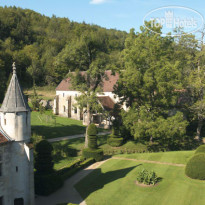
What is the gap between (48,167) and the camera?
23531mm

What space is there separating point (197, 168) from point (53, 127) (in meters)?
29.3

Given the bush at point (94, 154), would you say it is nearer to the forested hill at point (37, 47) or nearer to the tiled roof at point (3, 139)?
the forested hill at point (37, 47)

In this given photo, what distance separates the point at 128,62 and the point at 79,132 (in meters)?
16.9

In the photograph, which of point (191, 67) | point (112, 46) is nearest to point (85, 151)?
point (191, 67)

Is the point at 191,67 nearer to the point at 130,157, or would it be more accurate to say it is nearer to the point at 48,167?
the point at 130,157

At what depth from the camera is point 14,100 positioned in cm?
1955

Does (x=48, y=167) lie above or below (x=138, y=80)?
below

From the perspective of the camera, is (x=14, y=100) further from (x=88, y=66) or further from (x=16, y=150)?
(x=88, y=66)

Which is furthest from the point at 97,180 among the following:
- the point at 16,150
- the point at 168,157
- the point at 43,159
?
the point at 168,157

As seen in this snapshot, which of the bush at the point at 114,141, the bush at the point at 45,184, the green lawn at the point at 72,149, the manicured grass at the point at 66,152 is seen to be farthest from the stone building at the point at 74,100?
the bush at the point at 45,184

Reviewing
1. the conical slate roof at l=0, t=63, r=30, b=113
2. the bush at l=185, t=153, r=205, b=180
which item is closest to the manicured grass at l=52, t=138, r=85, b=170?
the conical slate roof at l=0, t=63, r=30, b=113

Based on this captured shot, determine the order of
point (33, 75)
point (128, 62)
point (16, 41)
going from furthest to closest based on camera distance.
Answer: point (16, 41), point (33, 75), point (128, 62)

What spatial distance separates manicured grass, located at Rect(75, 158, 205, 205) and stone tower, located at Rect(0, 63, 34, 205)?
576cm

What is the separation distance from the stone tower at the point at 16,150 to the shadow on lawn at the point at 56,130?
2061cm
